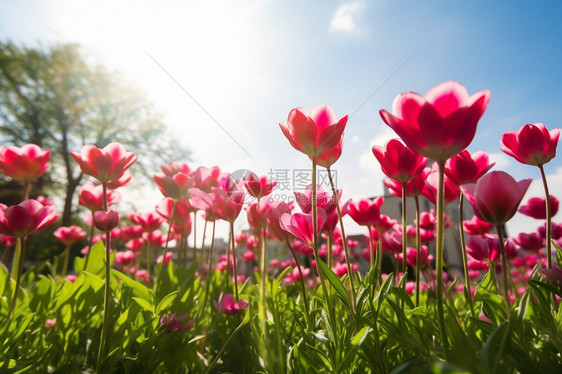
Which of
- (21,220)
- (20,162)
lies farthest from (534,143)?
(20,162)

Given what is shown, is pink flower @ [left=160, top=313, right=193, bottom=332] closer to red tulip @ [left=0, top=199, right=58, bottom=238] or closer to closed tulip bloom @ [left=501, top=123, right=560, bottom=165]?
red tulip @ [left=0, top=199, right=58, bottom=238]

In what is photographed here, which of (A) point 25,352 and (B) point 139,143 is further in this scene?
(B) point 139,143

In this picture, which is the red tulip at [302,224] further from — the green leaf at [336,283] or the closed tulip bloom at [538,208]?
the closed tulip bloom at [538,208]

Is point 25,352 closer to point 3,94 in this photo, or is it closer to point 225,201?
point 225,201

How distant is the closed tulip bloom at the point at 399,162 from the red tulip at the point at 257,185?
0.42 metres

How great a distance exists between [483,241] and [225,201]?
0.76 metres

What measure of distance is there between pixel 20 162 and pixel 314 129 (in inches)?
51.6

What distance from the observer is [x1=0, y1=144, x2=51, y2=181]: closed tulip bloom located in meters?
1.28

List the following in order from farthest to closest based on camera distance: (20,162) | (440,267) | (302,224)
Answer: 1. (20,162)
2. (302,224)
3. (440,267)

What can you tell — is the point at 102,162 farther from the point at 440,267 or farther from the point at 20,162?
the point at 440,267

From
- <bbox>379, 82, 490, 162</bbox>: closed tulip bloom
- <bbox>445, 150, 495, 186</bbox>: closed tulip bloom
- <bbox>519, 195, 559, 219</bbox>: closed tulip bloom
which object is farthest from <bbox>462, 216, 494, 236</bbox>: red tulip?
<bbox>379, 82, 490, 162</bbox>: closed tulip bloom

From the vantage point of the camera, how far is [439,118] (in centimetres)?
50

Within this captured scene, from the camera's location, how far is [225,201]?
3.17ft

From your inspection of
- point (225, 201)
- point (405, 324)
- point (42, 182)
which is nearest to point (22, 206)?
point (225, 201)
